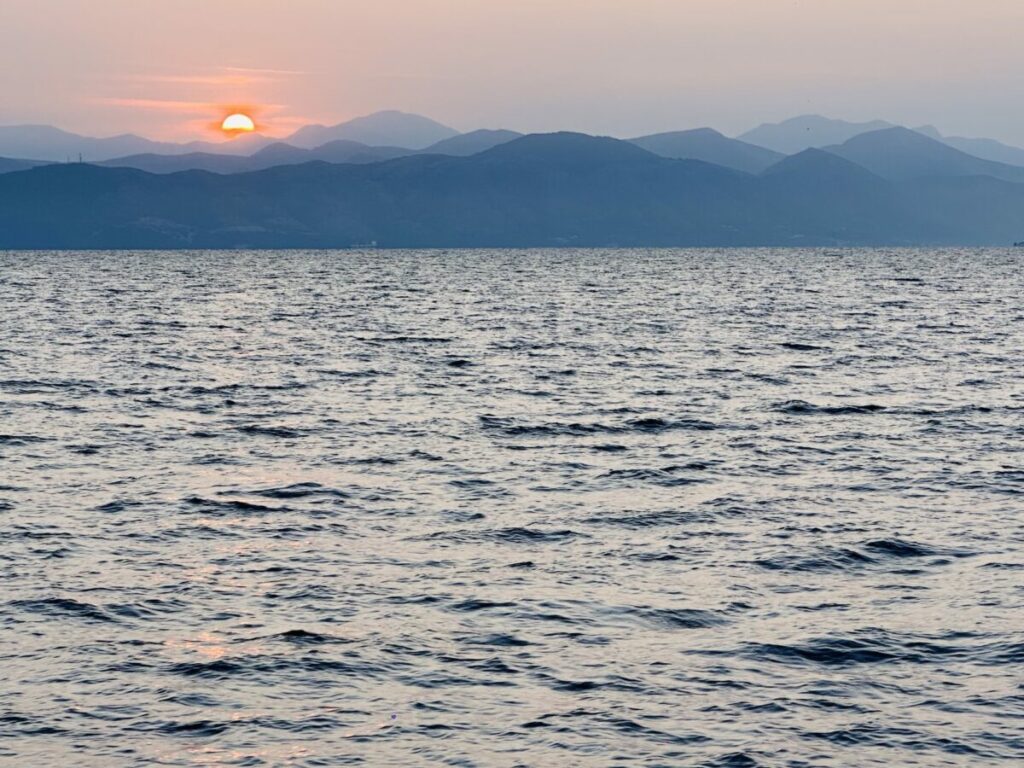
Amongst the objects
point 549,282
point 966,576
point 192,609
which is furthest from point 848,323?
point 549,282

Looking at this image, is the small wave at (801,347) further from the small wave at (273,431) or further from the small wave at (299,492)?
the small wave at (299,492)

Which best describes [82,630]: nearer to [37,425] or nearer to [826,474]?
[826,474]

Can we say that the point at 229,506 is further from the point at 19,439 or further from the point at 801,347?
the point at 801,347

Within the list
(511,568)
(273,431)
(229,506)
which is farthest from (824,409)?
(511,568)

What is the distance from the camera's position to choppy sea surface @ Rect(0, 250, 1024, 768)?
1667cm

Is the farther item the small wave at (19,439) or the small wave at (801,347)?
the small wave at (801,347)

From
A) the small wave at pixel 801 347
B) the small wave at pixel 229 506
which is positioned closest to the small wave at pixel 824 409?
the small wave at pixel 229 506

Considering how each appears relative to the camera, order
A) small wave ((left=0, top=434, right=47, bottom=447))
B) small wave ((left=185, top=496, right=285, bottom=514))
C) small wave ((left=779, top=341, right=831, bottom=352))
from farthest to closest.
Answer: small wave ((left=779, top=341, right=831, bottom=352)) → small wave ((left=0, top=434, right=47, bottom=447)) → small wave ((left=185, top=496, right=285, bottom=514))

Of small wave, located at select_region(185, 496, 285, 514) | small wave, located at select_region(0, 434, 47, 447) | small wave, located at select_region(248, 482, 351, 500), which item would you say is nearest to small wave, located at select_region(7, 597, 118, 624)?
small wave, located at select_region(185, 496, 285, 514)

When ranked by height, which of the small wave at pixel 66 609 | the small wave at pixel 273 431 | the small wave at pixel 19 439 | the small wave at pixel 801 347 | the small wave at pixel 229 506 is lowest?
the small wave at pixel 66 609

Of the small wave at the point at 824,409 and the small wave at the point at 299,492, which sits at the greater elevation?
the small wave at the point at 824,409

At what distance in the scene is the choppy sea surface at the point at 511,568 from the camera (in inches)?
656

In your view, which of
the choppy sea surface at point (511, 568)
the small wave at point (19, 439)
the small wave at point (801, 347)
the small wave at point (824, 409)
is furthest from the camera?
the small wave at point (801, 347)

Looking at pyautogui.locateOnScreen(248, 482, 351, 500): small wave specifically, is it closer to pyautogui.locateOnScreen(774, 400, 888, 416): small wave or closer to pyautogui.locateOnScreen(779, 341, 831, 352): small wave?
pyautogui.locateOnScreen(774, 400, 888, 416): small wave
